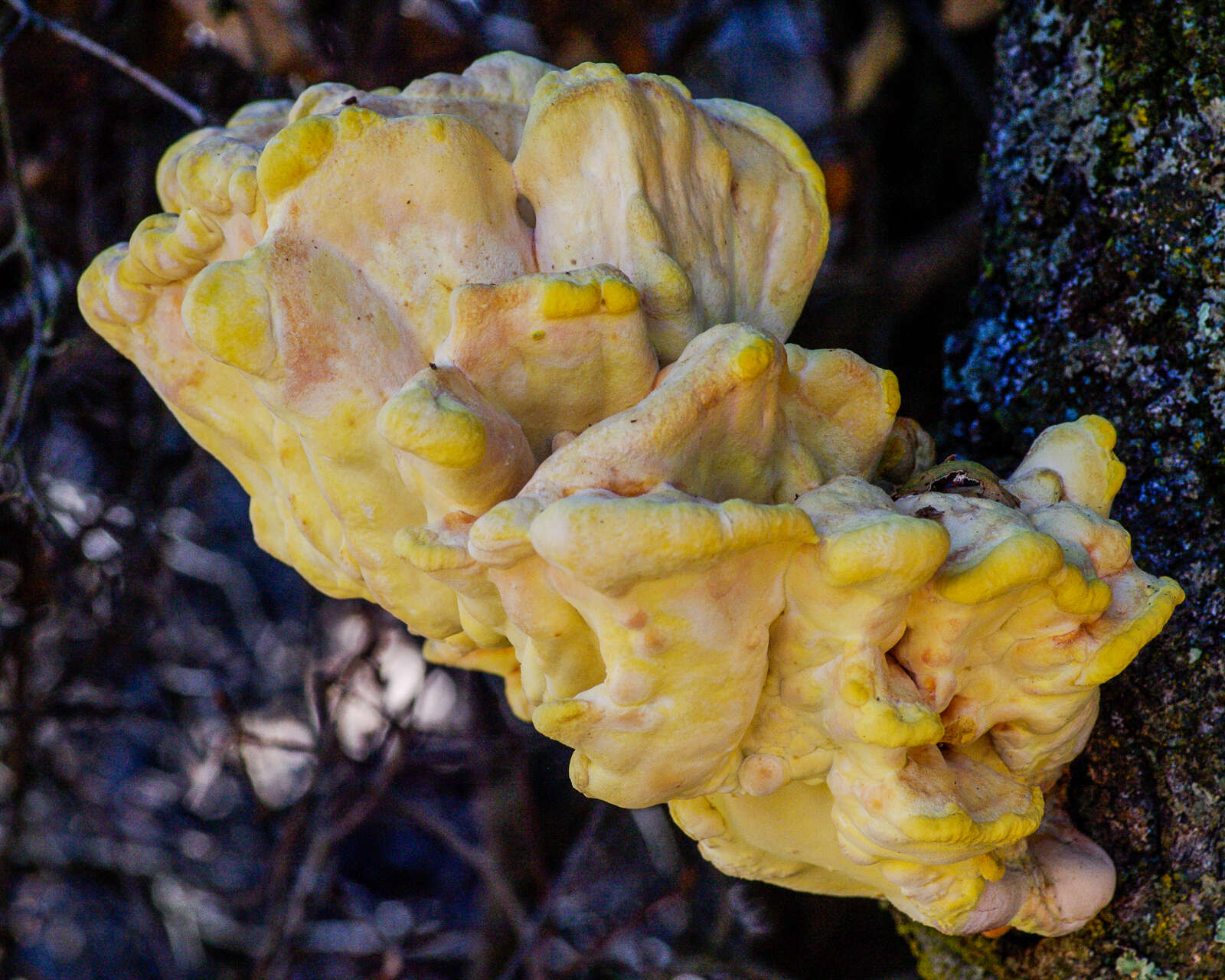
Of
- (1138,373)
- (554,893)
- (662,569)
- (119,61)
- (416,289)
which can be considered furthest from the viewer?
(554,893)

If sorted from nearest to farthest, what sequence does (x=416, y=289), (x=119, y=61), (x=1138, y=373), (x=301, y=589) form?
(x=416, y=289) < (x=1138, y=373) < (x=119, y=61) < (x=301, y=589)

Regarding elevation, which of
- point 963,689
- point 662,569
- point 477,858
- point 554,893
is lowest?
point 477,858

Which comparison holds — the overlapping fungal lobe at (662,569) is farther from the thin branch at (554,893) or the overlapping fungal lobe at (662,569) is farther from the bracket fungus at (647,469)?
the thin branch at (554,893)

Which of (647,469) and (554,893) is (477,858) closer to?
(554,893)

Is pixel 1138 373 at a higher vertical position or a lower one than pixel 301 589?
higher

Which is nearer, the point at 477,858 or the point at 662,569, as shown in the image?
the point at 662,569

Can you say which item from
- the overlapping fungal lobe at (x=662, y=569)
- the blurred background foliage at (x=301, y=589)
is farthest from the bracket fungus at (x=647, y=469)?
the blurred background foliage at (x=301, y=589)

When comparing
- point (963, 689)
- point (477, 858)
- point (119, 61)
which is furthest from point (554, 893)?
point (119, 61)

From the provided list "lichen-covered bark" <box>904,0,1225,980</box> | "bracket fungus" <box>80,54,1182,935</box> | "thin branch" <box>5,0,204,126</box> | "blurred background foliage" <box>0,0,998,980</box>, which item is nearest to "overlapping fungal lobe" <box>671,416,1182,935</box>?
"bracket fungus" <box>80,54,1182,935</box>
